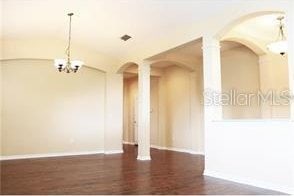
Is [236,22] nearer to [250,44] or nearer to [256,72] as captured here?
[250,44]

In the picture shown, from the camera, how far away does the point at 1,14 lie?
5164 mm

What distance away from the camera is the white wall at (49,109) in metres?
6.82

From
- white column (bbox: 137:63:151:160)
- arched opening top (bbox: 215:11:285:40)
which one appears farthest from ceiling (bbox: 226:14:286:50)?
white column (bbox: 137:63:151:160)

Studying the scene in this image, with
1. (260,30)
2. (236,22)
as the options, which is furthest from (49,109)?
(260,30)

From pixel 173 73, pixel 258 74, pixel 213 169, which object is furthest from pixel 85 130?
pixel 258 74

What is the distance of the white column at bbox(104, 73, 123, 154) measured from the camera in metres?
8.02

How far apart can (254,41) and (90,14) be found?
12.2 ft

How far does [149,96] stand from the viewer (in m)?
6.99

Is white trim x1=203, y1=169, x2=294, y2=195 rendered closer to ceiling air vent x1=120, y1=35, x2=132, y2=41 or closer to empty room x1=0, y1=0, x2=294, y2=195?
empty room x1=0, y1=0, x2=294, y2=195

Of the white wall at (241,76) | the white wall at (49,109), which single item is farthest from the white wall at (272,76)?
the white wall at (49,109)

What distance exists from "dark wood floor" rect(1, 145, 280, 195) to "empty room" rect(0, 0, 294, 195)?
2cm

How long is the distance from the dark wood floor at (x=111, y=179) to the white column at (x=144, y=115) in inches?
33.7

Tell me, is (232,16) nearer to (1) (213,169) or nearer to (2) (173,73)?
(1) (213,169)

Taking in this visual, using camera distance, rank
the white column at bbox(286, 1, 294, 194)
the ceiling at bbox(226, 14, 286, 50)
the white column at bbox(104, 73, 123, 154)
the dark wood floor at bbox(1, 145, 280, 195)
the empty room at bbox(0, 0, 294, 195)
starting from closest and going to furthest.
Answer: the white column at bbox(286, 1, 294, 194) → the dark wood floor at bbox(1, 145, 280, 195) → the empty room at bbox(0, 0, 294, 195) → the ceiling at bbox(226, 14, 286, 50) → the white column at bbox(104, 73, 123, 154)
